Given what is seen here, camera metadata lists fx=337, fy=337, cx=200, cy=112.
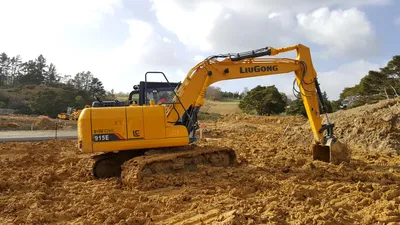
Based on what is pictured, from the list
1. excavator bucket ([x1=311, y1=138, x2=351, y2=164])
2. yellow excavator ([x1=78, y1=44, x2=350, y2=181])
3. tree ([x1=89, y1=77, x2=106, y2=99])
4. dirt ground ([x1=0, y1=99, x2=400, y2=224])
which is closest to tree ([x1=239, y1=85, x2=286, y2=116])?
dirt ground ([x1=0, y1=99, x2=400, y2=224])

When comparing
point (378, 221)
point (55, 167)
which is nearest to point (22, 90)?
point (55, 167)

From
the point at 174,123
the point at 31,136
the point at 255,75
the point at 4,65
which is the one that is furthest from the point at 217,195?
the point at 4,65

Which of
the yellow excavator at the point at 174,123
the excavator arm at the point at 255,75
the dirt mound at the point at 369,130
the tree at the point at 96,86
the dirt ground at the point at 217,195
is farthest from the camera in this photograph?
the tree at the point at 96,86

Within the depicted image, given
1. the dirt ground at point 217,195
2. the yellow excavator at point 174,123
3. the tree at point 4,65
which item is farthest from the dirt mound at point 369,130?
the tree at point 4,65

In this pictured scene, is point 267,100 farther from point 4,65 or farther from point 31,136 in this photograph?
point 4,65

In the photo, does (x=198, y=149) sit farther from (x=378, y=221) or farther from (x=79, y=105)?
(x=79, y=105)

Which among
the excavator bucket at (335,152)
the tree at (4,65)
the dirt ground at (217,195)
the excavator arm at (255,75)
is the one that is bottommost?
the dirt ground at (217,195)

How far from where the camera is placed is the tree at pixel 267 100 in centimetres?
3678

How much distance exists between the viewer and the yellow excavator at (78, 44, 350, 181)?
7.07 meters

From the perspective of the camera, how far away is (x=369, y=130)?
1198cm

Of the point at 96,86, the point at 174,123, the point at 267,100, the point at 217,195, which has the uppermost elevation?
the point at 96,86

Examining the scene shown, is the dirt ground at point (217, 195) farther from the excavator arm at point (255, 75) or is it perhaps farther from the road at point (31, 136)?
the road at point (31, 136)

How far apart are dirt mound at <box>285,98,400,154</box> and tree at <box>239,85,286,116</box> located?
2252cm

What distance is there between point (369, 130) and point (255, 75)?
599cm
